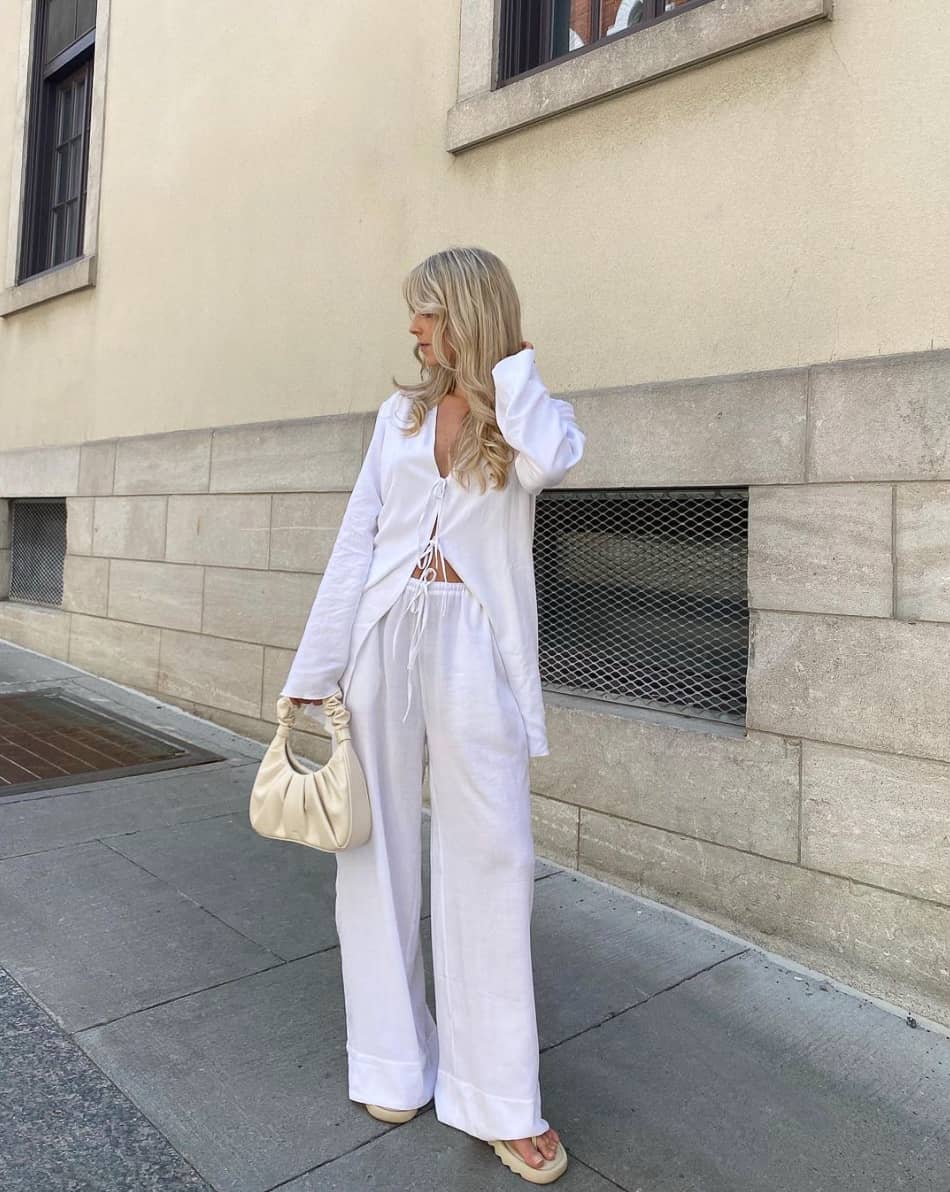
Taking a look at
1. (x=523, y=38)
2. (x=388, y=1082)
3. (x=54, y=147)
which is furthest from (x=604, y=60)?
(x=54, y=147)

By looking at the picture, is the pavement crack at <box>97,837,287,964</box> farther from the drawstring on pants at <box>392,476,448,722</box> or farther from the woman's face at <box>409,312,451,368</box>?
the woman's face at <box>409,312,451,368</box>

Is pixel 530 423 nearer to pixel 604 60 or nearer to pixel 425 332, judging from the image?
pixel 425 332

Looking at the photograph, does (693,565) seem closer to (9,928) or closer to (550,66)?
(550,66)

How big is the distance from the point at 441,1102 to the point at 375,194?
453cm

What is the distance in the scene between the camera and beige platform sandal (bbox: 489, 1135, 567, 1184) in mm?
2088

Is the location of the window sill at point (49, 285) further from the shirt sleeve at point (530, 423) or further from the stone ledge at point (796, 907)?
the shirt sleeve at point (530, 423)

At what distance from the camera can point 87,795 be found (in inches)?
185

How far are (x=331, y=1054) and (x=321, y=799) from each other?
0.88 m

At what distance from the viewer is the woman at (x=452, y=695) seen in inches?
84.4

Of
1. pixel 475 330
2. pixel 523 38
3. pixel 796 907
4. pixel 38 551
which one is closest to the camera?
pixel 475 330

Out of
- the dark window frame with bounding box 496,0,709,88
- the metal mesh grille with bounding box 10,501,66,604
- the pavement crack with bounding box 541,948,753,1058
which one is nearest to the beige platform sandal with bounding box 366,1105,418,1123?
the pavement crack with bounding box 541,948,753,1058

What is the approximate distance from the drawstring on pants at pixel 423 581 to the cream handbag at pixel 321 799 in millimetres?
175

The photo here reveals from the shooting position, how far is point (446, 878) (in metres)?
2.22

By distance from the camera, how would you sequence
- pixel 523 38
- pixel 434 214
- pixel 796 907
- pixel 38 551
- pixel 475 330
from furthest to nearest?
pixel 38 551, pixel 434 214, pixel 523 38, pixel 796 907, pixel 475 330
